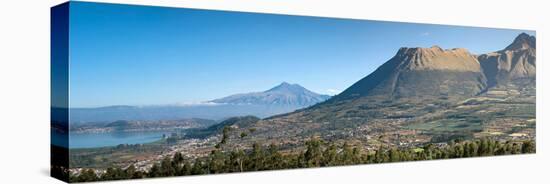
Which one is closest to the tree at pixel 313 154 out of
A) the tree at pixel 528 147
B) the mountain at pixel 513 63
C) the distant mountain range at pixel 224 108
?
the distant mountain range at pixel 224 108

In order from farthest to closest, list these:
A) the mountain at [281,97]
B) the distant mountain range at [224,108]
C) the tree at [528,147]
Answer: the tree at [528,147] < the mountain at [281,97] < the distant mountain range at [224,108]

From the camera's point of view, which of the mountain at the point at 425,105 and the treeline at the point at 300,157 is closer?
the treeline at the point at 300,157

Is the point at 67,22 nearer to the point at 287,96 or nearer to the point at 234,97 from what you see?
the point at 234,97

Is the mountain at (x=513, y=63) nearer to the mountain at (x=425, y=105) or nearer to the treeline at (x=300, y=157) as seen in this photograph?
the mountain at (x=425, y=105)

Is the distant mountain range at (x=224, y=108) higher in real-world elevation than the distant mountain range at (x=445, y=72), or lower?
lower

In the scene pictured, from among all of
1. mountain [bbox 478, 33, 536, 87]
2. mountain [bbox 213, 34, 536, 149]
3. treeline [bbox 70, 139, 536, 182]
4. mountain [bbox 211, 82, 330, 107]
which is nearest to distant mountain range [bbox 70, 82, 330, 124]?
mountain [bbox 211, 82, 330, 107]

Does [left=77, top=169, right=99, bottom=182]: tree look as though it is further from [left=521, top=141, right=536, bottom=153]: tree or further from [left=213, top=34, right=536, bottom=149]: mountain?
[left=521, top=141, right=536, bottom=153]: tree

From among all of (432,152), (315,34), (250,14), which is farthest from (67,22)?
(432,152)
